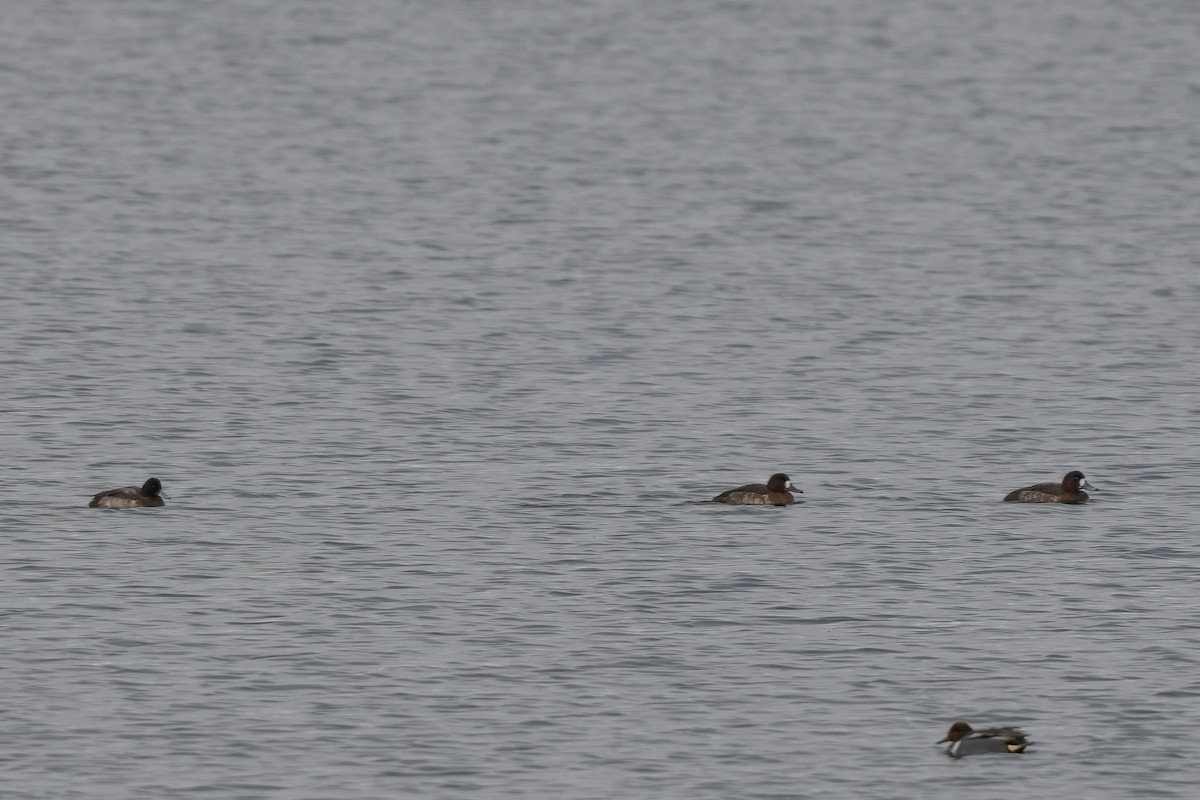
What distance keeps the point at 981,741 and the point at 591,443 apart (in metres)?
15.5

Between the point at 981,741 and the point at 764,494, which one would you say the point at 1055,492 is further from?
the point at 981,741

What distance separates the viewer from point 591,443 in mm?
39406

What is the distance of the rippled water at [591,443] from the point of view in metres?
25.9

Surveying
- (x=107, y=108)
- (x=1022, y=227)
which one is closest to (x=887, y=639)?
(x=1022, y=227)

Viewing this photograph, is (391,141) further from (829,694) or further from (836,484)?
(829,694)

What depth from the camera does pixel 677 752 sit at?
2525cm

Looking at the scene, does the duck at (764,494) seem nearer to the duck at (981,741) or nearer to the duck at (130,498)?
the duck at (130,498)

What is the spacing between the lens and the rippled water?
84.9ft

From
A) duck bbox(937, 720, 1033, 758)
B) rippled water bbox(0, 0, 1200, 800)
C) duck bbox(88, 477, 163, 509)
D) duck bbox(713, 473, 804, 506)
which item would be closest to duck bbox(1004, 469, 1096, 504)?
rippled water bbox(0, 0, 1200, 800)

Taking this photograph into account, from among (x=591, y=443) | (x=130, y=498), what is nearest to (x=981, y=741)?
(x=130, y=498)

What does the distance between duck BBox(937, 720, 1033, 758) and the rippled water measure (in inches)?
7.6

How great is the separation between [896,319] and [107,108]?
40095mm

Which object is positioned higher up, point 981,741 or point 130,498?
point 130,498

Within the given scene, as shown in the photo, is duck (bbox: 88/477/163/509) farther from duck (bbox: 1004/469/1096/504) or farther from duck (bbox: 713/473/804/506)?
duck (bbox: 1004/469/1096/504)
